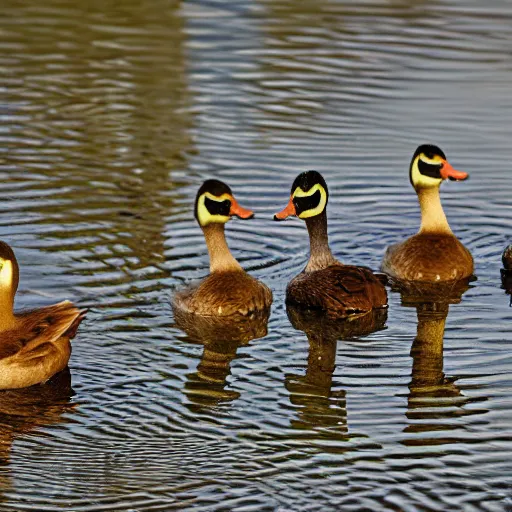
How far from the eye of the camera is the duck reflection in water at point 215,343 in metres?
10.1

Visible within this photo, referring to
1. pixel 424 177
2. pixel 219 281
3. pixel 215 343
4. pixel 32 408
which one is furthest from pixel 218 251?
pixel 32 408

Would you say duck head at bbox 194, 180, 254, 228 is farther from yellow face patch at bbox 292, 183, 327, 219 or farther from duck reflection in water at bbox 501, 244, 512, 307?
duck reflection in water at bbox 501, 244, 512, 307

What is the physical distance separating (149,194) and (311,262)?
3.29m

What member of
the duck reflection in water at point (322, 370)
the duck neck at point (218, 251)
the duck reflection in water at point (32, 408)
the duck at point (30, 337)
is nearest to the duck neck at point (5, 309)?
the duck at point (30, 337)

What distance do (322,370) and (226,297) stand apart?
180 centimetres

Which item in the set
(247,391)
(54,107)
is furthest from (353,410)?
(54,107)

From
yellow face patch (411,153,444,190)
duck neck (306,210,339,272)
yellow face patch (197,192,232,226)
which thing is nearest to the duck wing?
yellow face patch (197,192,232,226)

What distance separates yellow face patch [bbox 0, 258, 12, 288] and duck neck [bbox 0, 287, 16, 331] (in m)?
0.06

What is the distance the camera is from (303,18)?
24344mm

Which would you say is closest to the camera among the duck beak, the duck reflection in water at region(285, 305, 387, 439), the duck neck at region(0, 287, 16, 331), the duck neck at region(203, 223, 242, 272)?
the duck reflection in water at region(285, 305, 387, 439)

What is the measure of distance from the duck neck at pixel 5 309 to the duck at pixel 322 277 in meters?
2.95

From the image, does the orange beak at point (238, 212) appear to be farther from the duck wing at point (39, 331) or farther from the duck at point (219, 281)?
the duck wing at point (39, 331)

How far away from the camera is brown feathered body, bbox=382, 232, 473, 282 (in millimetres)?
13014

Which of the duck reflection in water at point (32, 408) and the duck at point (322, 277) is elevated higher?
the duck at point (322, 277)
